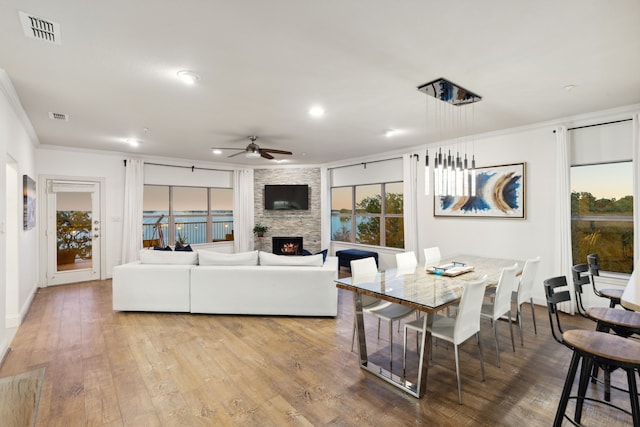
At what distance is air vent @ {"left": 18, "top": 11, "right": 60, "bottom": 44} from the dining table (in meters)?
2.93

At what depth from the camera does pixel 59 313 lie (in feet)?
14.4

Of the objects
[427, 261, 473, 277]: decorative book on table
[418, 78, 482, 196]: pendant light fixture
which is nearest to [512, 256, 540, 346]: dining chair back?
[427, 261, 473, 277]: decorative book on table

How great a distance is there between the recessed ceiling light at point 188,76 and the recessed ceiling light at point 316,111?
4.61 feet

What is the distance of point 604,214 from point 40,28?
6.31 metres

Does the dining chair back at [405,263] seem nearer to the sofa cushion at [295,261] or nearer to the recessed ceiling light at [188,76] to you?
the sofa cushion at [295,261]

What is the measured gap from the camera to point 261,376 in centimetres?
272

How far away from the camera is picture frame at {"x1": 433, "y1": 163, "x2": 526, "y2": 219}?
485 centimetres

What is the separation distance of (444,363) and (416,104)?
285 centimetres

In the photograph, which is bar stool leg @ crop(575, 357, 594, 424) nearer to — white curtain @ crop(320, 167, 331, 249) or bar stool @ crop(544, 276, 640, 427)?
bar stool @ crop(544, 276, 640, 427)

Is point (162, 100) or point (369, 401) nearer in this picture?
point (369, 401)

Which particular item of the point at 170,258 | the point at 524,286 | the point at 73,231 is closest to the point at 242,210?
the point at 73,231

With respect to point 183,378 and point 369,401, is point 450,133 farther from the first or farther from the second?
point 183,378

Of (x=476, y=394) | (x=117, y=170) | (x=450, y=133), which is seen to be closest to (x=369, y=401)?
(x=476, y=394)

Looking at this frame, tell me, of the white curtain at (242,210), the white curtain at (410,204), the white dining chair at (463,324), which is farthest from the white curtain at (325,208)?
the white dining chair at (463,324)
